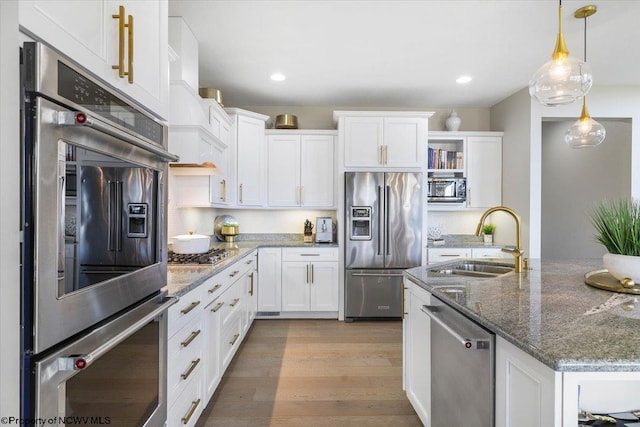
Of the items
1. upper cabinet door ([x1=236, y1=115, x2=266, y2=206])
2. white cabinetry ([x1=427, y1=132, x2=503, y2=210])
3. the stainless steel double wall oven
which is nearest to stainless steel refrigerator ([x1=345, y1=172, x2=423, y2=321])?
white cabinetry ([x1=427, y1=132, x2=503, y2=210])

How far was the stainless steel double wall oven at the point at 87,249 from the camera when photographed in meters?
0.76

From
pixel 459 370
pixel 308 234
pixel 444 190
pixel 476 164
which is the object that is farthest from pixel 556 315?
pixel 476 164

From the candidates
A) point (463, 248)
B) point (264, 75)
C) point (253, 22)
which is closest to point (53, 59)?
point (253, 22)

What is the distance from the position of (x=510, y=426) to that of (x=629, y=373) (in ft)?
1.25

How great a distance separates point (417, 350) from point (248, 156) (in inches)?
119

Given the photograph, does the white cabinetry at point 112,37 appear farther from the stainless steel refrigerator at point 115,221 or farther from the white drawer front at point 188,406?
the white drawer front at point 188,406

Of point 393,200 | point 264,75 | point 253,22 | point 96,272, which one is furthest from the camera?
point 393,200

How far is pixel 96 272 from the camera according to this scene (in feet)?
3.25

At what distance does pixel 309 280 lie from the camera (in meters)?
4.07

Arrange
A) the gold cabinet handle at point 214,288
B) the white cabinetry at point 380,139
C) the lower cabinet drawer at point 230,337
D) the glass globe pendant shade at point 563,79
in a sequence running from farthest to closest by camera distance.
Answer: the white cabinetry at point 380,139
the lower cabinet drawer at point 230,337
the gold cabinet handle at point 214,288
the glass globe pendant shade at point 563,79

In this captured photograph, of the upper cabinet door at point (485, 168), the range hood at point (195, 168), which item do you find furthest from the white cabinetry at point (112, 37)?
the upper cabinet door at point (485, 168)

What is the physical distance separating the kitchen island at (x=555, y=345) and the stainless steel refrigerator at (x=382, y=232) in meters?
2.32

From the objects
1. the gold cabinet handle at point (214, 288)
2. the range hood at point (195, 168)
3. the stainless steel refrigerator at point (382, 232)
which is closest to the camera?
the gold cabinet handle at point (214, 288)

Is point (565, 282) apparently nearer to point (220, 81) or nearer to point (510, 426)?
point (510, 426)
